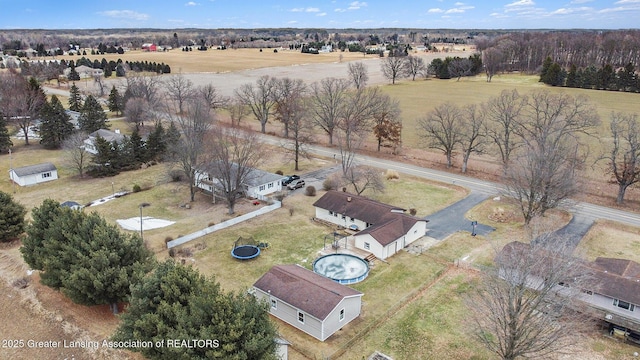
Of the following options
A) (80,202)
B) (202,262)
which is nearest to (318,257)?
(202,262)

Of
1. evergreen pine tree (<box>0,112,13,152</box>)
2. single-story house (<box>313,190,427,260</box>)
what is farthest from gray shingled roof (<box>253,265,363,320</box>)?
evergreen pine tree (<box>0,112,13,152</box>)

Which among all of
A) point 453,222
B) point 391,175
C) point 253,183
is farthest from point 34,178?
point 453,222

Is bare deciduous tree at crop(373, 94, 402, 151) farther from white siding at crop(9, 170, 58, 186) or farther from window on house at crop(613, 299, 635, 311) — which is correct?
white siding at crop(9, 170, 58, 186)

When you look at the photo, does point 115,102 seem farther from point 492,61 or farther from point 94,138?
point 492,61

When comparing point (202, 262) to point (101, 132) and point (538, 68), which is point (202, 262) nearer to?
point (101, 132)

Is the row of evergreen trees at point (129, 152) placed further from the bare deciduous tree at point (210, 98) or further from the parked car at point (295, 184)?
the bare deciduous tree at point (210, 98)

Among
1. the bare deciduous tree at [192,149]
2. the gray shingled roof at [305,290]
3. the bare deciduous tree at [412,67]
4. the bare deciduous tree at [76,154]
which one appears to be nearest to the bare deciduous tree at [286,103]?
the bare deciduous tree at [192,149]
